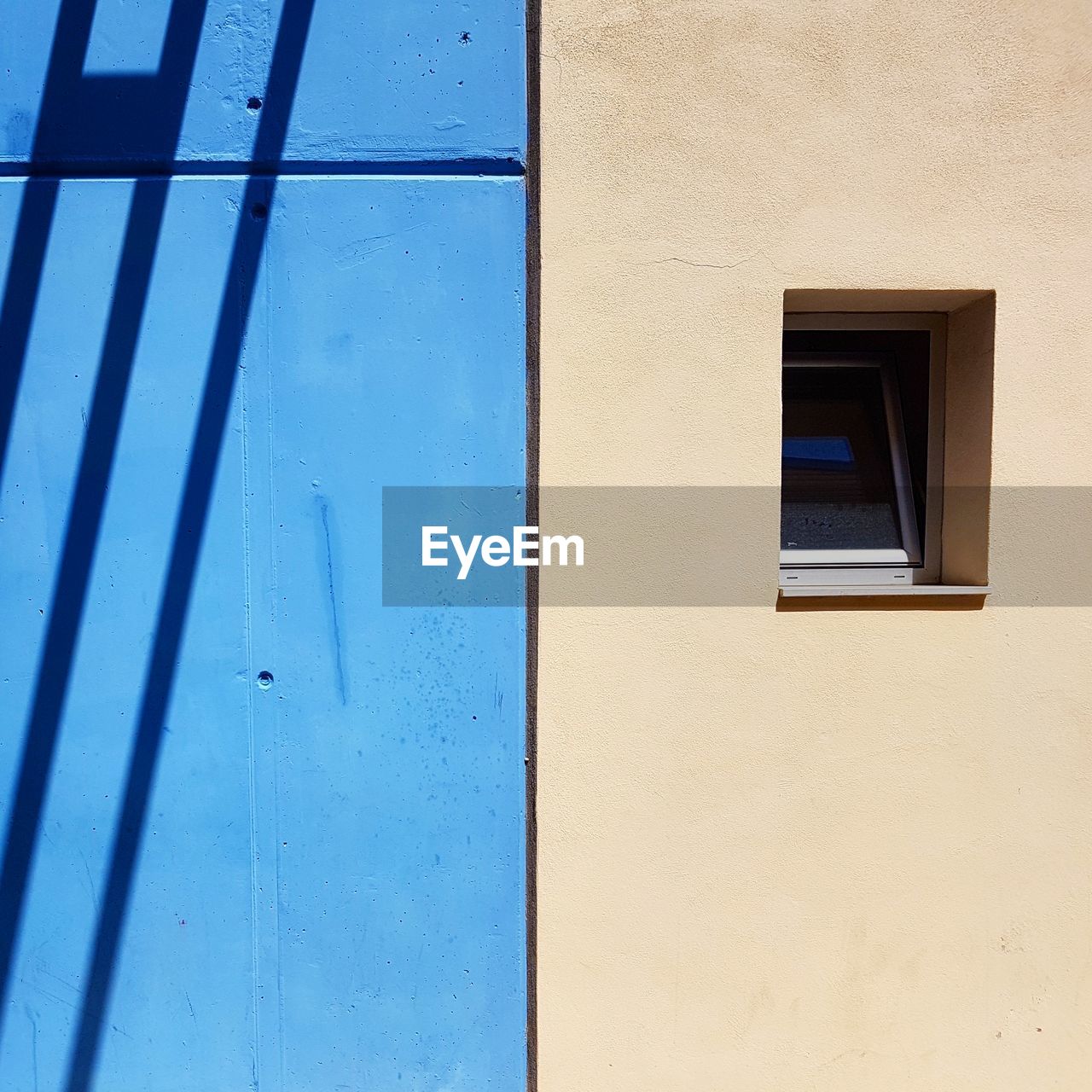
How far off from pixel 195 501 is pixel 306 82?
1245 mm

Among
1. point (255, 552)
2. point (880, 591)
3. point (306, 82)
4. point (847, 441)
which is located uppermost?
point (306, 82)

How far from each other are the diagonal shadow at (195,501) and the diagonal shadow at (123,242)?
23cm

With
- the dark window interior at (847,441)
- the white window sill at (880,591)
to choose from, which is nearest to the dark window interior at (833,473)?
the dark window interior at (847,441)

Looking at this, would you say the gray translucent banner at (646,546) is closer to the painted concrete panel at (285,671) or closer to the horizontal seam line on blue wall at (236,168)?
the painted concrete panel at (285,671)

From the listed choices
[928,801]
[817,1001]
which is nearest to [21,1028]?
[817,1001]

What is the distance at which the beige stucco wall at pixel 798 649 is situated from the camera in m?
2.07

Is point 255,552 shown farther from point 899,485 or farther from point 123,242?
point 899,485

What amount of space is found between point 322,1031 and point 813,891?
1.52 meters

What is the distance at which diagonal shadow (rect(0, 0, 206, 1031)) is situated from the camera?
208cm

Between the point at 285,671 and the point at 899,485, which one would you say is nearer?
the point at 285,671

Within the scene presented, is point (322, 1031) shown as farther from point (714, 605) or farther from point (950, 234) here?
point (950, 234)

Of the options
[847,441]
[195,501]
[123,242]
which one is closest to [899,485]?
[847,441]

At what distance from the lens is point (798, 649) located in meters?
2.12

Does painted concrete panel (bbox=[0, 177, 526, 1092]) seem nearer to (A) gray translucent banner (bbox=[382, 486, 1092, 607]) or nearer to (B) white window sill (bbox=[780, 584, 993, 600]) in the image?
(A) gray translucent banner (bbox=[382, 486, 1092, 607])
